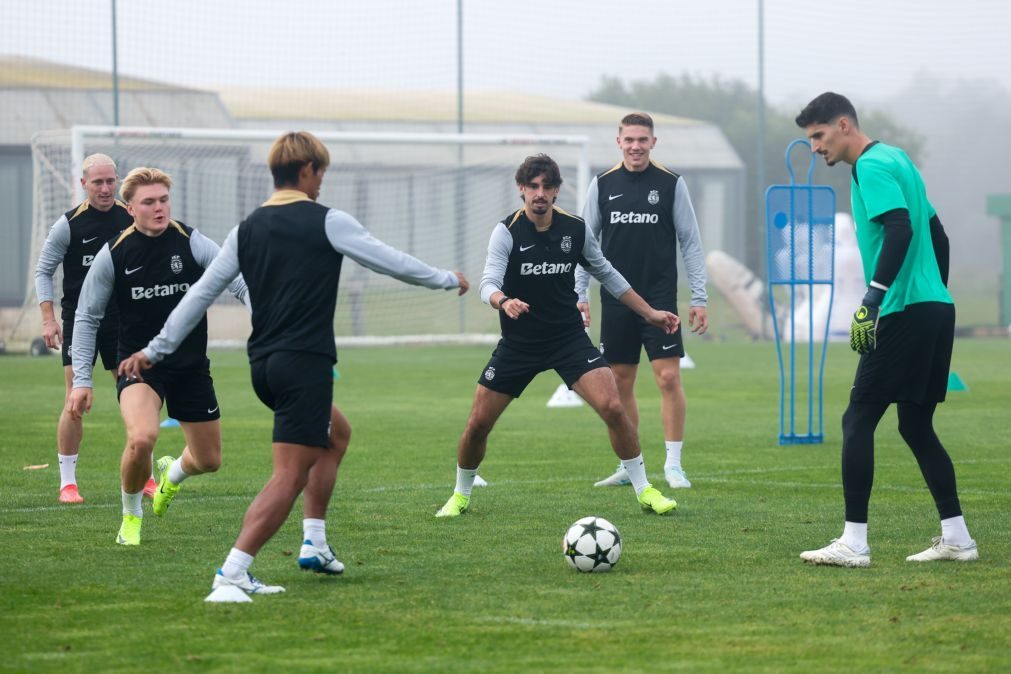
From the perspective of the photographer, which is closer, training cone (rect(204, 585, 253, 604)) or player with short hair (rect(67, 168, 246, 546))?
training cone (rect(204, 585, 253, 604))

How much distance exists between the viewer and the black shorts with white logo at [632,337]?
35.3 feet

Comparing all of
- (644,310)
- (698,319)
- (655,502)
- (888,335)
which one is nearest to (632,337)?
(698,319)

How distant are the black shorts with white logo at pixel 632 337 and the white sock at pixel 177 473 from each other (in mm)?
3380

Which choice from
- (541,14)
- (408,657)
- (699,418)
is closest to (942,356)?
(408,657)

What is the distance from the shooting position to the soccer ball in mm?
7234

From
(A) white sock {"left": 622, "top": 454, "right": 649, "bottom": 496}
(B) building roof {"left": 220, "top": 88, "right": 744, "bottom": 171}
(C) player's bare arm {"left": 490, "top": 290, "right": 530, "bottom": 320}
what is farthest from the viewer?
(B) building roof {"left": 220, "top": 88, "right": 744, "bottom": 171}

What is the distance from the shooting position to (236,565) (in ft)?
21.3

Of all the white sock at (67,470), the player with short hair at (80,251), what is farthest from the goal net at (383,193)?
the white sock at (67,470)

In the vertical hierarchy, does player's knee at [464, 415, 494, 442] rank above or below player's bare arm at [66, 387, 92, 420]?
below

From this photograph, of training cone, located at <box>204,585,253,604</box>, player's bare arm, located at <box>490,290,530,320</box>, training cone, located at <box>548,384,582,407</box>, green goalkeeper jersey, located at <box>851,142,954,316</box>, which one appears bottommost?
training cone, located at <box>204,585,253,604</box>

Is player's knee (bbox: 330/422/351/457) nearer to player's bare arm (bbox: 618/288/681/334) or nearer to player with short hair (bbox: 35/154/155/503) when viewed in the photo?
player's bare arm (bbox: 618/288/681/334)

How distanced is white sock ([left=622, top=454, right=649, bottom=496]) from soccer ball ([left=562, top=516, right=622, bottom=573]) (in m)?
2.01

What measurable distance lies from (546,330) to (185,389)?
2197 millimetres

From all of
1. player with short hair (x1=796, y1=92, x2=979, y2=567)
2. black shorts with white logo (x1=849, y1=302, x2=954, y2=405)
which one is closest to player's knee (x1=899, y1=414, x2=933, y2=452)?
player with short hair (x1=796, y1=92, x2=979, y2=567)
